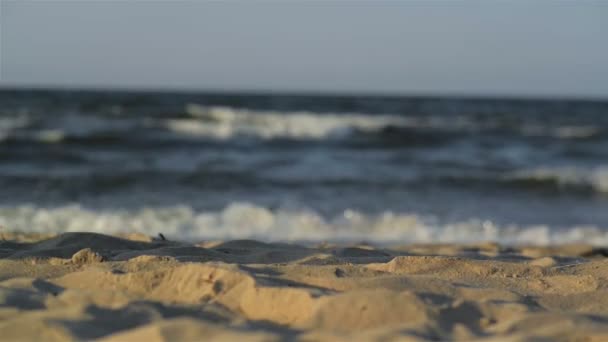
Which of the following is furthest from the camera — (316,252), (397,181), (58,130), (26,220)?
(58,130)

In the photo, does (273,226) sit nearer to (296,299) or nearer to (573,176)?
(296,299)

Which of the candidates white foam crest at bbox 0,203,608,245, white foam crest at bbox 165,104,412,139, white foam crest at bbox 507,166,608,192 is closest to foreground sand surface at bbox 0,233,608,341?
white foam crest at bbox 0,203,608,245

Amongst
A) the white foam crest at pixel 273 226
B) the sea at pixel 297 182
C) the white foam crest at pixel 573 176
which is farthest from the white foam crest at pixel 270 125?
the white foam crest at pixel 273 226

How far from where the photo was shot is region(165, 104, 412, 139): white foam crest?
1748 cm

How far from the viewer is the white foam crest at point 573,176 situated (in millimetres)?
10156

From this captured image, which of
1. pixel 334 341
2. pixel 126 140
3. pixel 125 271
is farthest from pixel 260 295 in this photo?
pixel 126 140

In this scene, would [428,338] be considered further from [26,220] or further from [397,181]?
[397,181]

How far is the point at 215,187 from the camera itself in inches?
360

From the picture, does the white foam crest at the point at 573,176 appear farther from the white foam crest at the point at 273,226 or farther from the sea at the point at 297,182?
the white foam crest at the point at 273,226

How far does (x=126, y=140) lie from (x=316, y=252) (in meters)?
11.8

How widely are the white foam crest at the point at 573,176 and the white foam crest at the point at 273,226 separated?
11.2 feet

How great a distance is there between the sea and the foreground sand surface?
290cm

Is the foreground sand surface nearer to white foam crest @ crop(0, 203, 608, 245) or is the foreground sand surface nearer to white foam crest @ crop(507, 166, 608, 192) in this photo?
white foam crest @ crop(0, 203, 608, 245)

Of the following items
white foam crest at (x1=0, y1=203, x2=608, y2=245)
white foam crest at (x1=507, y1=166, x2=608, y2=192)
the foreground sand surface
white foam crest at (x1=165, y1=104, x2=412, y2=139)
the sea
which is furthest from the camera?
white foam crest at (x1=165, y1=104, x2=412, y2=139)
